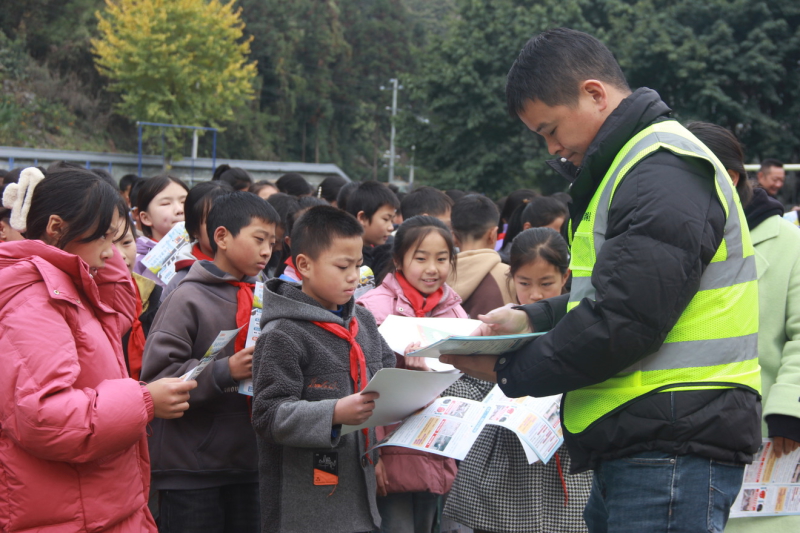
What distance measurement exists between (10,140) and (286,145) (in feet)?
69.4

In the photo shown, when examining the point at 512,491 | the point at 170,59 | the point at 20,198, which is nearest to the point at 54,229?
the point at 20,198

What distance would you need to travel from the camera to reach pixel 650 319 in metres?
1.77

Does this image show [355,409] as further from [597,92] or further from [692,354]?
[597,92]

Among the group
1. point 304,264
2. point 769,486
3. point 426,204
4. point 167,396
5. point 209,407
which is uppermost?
point 304,264

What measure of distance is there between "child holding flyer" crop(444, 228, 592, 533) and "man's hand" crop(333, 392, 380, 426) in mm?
1041

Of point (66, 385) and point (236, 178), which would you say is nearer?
point (66, 385)

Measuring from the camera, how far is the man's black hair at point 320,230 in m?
2.85

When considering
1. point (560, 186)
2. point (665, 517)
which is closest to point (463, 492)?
point (665, 517)

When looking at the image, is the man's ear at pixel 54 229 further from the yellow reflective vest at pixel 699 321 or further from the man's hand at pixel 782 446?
the man's hand at pixel 782 446

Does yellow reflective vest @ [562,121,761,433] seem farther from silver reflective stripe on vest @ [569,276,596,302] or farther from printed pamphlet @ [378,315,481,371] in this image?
printed pamphlet @ [378,315,481,371]

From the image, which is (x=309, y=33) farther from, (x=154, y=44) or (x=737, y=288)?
(x=737, y=288)

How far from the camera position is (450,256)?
374 centimetres

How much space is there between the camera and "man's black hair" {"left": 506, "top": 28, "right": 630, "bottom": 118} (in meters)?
2.02

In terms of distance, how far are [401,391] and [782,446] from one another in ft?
4.15
